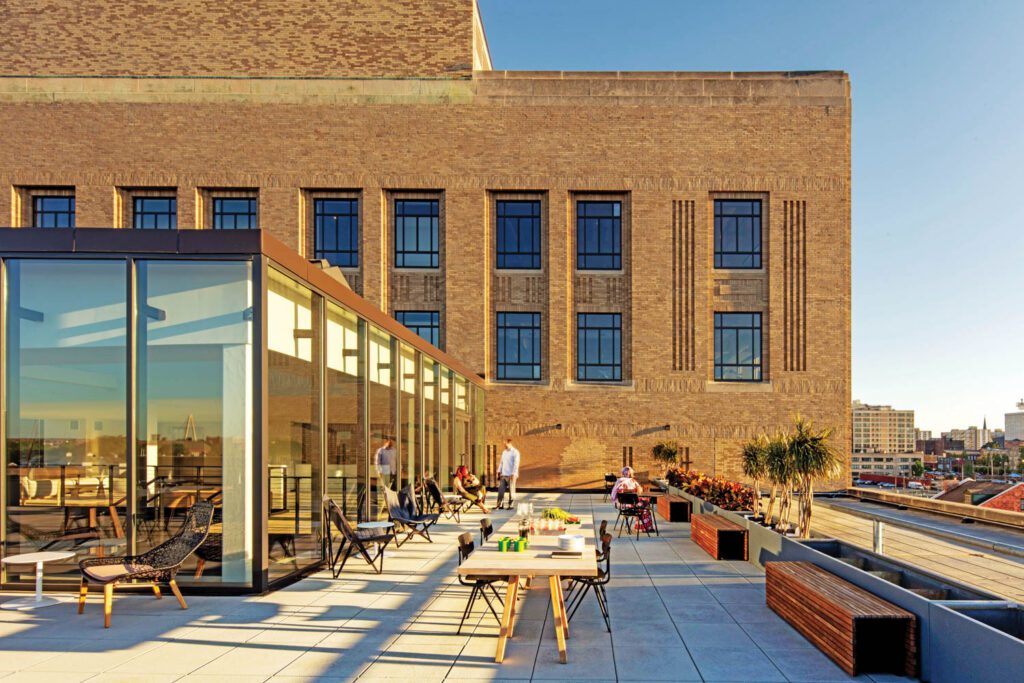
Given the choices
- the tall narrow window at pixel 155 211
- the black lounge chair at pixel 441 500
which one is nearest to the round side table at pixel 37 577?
the black lounge chair at pixel 441 500

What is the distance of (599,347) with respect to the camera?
26.9 m

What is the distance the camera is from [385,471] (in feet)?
45.0

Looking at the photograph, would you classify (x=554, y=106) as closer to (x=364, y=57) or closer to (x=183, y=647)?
(x=364, y=57)

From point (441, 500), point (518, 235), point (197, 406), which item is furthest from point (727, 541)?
point (518, 235)

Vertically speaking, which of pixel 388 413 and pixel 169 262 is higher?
pixel 169 262

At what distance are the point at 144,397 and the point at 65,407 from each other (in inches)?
37.0

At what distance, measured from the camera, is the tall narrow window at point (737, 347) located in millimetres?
26734

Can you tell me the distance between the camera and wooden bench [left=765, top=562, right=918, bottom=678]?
554 cm

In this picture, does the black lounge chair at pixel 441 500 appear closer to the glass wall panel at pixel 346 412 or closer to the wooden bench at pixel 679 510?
the glass wall panel at pixel 346 412

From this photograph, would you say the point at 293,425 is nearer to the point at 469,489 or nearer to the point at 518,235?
the point at 469,489

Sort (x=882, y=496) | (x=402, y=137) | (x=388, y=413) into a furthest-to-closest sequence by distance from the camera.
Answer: (x=402, y=137) < (x=882, y=496) < (x=388, y=413)

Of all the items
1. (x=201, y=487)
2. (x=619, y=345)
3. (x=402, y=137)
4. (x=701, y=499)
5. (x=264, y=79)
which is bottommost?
(x=701, y=499)

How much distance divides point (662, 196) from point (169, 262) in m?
20.5

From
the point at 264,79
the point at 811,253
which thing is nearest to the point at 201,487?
the point at 264,79
